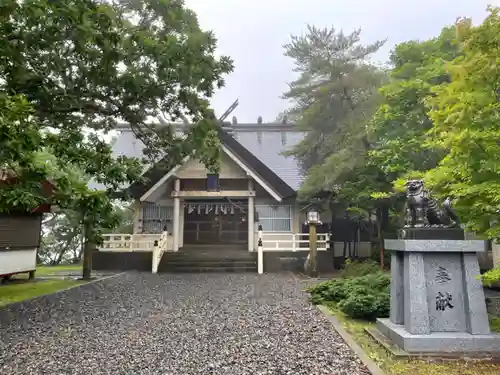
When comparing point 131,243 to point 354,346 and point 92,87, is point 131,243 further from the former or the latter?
point 354,346

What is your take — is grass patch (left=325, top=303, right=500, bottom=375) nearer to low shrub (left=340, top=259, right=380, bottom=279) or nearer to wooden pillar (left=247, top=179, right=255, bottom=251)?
low shrub (left=340, top=259, right=380, bottom=279)

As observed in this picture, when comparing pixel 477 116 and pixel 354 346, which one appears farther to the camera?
pixel 354 346

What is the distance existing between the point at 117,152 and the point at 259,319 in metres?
19.1

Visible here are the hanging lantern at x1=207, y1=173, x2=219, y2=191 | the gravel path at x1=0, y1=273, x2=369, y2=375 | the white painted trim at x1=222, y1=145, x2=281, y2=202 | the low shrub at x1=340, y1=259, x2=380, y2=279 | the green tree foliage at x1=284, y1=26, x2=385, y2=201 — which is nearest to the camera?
the gravel path at x1=0, y1=273, x2=369, y2=375

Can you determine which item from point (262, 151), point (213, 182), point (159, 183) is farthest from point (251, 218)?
point (262, 151)

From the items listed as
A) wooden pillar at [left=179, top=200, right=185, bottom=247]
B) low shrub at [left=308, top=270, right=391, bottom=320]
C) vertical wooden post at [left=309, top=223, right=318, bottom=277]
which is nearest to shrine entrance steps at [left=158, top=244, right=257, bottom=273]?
wooden pillar at [left=179, top=200, right=185, bottom=247]

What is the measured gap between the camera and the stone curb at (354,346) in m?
3.84

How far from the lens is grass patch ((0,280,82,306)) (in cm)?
838

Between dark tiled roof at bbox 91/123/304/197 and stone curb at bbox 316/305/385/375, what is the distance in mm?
9624

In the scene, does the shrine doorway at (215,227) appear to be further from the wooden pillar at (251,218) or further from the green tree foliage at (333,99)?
the green tree foliage at (333,99)

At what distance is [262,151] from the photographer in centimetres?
2180

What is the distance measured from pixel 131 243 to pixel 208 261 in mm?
3456

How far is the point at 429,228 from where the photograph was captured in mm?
4742

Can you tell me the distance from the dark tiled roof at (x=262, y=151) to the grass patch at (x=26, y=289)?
224 inches
